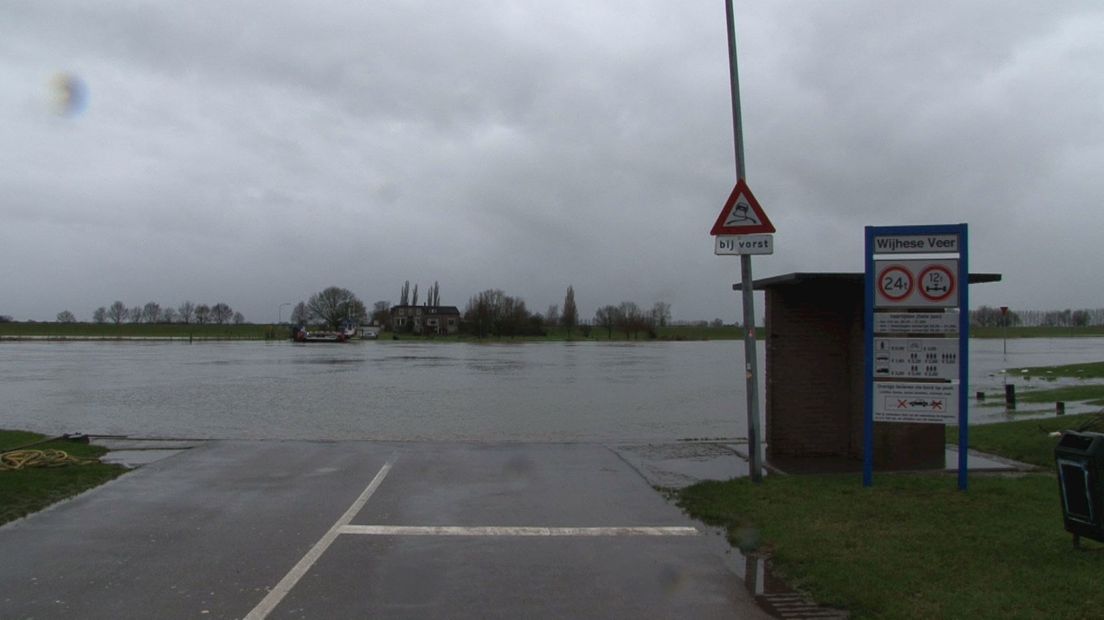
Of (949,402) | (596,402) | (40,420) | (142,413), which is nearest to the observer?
(949,402)

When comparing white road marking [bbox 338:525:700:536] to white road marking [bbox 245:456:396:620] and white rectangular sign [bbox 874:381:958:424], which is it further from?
white rectangular sign [bbox 874:381:958:424]

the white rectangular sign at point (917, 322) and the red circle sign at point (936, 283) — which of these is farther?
Result: the white rectangular sign at point (917, 322)

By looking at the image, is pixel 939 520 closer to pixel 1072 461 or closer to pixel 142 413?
pixel 1072 461

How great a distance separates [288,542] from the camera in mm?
6535

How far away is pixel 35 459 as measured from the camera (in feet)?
32.6

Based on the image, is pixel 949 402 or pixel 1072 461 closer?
pixel 1072 461

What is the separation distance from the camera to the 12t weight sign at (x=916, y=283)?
8.56 metres

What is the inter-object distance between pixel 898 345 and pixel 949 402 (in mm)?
786

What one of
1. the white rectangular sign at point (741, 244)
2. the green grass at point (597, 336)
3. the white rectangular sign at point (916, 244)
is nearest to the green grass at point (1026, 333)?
the green grass at point (597, 336)

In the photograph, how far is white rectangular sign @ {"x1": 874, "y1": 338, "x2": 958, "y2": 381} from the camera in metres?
8.63

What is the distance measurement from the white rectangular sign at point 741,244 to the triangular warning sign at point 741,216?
0.19ft

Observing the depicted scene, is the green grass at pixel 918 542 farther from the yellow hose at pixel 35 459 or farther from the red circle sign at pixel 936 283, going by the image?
the yellow hose at pixel 35 459

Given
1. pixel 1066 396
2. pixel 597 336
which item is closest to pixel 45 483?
pixel 1066 396

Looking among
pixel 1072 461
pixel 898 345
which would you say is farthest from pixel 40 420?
pixel 1072 461
